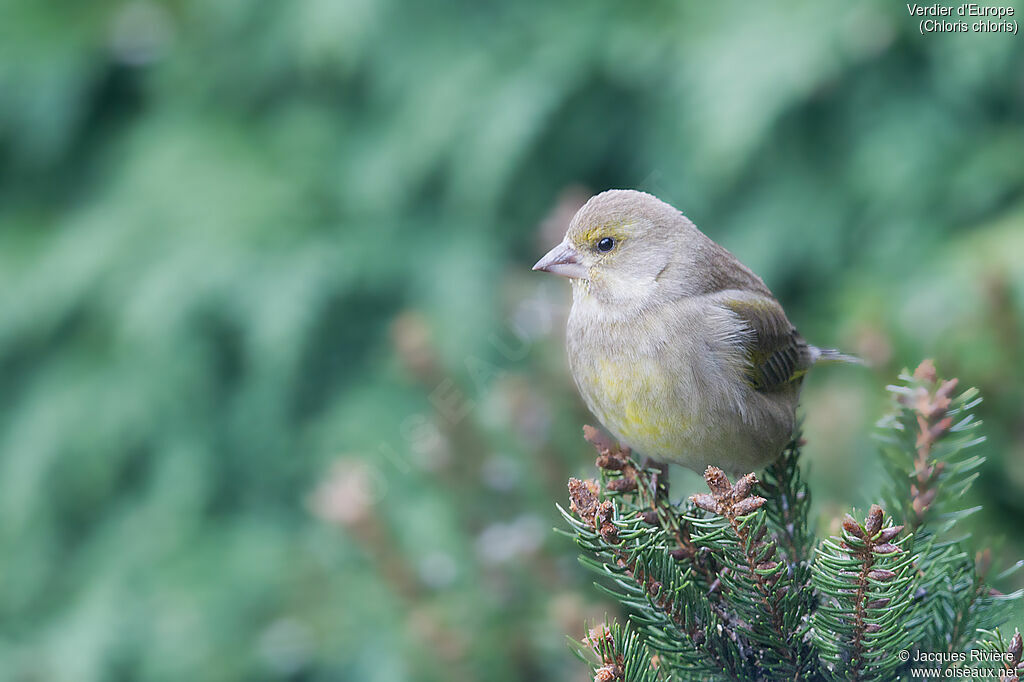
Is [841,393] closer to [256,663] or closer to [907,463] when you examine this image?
[907,463]

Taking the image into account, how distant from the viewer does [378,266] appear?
9.94ft

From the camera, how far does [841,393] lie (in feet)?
7.00

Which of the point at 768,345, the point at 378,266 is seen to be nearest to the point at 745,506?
the point at 768,345

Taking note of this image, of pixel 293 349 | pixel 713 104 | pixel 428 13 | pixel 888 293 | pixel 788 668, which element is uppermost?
pixel 428 13

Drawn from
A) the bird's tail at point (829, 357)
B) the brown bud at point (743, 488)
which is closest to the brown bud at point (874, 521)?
the brown bud at point (743, 488)

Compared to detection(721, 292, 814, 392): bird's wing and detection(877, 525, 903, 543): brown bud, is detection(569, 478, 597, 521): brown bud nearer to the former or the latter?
detection(877, 525, 903, 543): brown bud

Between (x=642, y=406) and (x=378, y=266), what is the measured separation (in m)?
1.90

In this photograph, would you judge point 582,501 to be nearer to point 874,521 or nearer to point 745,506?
point 745,506

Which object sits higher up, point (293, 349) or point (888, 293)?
point (888, 293)

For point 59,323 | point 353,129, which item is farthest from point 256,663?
point 353,129

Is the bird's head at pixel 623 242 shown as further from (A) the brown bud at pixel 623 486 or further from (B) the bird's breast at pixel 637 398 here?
(A) the brown bud at pixel 623 486

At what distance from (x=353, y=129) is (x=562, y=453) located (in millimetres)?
1701

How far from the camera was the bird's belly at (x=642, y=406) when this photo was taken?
4.07 ft

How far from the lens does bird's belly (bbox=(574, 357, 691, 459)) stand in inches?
48.9
